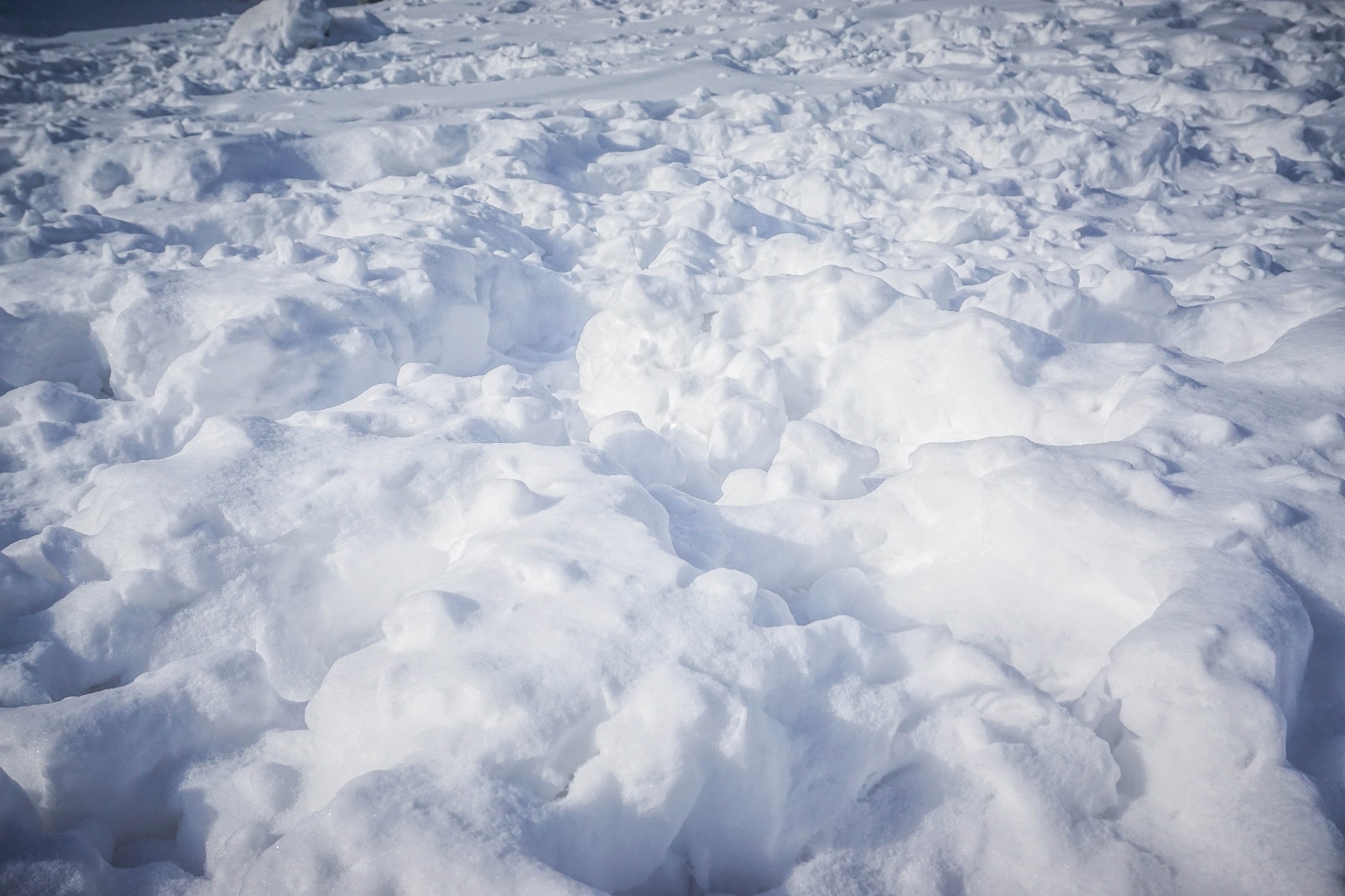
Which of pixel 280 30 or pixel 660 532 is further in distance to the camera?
pixel 280 30

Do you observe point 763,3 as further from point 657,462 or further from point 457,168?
point 657,462

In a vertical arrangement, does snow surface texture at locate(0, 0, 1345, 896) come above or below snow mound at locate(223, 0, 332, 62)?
below

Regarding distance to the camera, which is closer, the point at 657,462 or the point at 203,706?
the point at 203,706

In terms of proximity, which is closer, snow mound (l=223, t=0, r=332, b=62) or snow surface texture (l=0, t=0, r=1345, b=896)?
snow surface texture (l=0, t=0, r=1345, b=896)

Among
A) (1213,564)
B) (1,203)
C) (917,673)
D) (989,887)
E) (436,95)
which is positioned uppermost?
(436,95)

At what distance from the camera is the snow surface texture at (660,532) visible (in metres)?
1.18

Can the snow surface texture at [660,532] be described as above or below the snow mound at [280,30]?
below

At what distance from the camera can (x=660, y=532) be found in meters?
1.72

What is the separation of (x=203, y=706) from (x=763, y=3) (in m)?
10.1

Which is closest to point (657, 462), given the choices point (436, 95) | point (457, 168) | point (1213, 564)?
point (1213, 564)

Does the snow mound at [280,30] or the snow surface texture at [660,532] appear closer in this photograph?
the snow surface texture at [660,532]

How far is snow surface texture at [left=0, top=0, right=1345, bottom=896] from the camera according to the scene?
118cm

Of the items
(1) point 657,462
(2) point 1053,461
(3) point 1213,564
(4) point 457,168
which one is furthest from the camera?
(4) point 457,168

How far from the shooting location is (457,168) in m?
4.45
